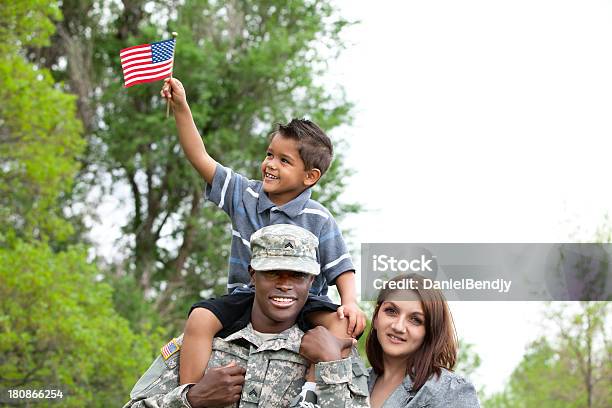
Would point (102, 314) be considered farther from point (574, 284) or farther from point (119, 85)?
point (574, 284)

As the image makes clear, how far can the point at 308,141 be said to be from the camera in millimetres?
5008

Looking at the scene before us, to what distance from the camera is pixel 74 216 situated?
2473cm

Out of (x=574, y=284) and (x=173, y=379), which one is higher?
(x=574, y=284)

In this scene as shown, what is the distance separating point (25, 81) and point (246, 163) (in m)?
7.74

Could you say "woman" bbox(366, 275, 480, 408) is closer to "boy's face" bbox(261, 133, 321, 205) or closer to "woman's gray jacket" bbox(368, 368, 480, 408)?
"woman's gray jacket" bbox(368, 368, 480, 408)

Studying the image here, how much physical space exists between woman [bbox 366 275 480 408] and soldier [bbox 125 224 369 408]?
209 mm

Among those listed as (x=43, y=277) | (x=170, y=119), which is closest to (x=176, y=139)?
(x=170, y=119)

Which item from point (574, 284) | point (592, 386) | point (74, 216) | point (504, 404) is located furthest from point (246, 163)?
point (504, 404)

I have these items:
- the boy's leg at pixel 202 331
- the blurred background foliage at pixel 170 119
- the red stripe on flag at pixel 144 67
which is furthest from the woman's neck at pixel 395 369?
the blurred background foliage at pixel 170 119

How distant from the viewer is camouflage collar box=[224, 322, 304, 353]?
4422 millimetres

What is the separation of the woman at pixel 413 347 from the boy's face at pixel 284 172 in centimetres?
69

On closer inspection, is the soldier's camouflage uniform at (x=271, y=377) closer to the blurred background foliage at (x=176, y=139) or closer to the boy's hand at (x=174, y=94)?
the boy's hand at (x=174, y=94)

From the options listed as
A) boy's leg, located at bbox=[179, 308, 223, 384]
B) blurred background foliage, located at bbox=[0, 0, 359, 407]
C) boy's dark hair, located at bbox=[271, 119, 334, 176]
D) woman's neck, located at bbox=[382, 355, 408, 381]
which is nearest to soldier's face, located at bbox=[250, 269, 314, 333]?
boy's leg, located at bbox=[179, 308, 223, 384]

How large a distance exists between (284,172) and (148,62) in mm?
1748
